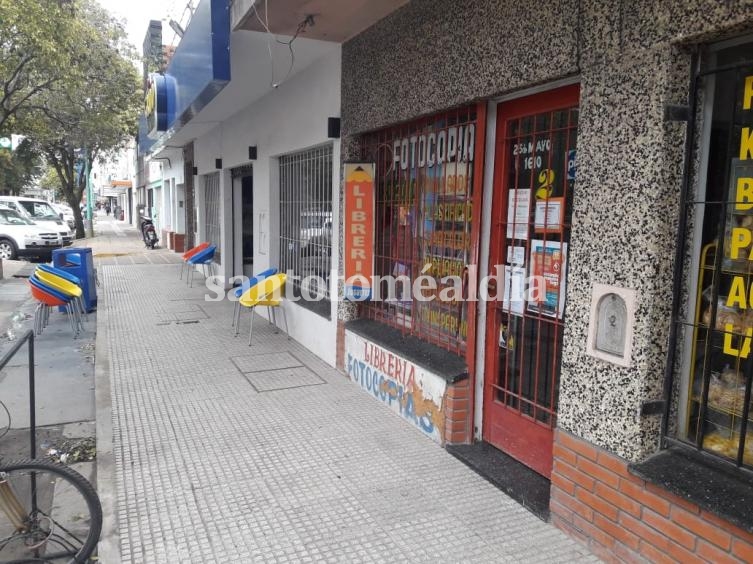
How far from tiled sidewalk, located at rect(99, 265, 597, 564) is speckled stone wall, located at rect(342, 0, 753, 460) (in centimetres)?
84

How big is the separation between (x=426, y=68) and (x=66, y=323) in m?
7.24

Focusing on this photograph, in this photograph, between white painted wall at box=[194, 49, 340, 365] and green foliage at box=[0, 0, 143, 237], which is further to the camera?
green foliage at box=[0, 0, 143, 237]

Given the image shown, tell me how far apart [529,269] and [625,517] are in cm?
156

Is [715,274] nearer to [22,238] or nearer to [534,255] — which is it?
[534,255]

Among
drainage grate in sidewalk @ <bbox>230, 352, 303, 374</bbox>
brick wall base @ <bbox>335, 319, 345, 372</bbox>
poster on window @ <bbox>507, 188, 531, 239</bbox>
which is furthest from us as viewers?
drainage grate in sidewalk @ <bbox>230, 352, 303, 374</bbox>

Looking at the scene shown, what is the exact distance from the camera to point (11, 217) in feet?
56.4

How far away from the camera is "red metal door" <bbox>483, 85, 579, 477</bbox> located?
3.50 meters

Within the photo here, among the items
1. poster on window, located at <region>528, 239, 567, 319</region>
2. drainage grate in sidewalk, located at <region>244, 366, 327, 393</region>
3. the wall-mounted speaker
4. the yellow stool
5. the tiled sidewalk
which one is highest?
the wall-mounted speaker

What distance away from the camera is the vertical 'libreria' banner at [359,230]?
17.6 feet

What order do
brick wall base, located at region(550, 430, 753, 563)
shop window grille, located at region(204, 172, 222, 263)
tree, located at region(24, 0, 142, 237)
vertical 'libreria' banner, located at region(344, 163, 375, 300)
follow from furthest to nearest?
tree, located at region(24, 0, 142, 237) < shop window grille, located at region(204, 172, 222, 263) < vertical 'libreria' banner, located at region(344, 163, 375, 300) < brick wall base, located at region(550, 430, 753, 563)

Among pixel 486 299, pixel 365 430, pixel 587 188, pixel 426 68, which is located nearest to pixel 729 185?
pixel 587 188

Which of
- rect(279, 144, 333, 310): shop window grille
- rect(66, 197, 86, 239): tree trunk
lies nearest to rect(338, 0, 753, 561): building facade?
rect(279, 144, 333, 310): shop window grille

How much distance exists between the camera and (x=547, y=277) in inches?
142

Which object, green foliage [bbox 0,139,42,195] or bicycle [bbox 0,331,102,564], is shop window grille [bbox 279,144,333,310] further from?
green foliage [bbox 0,139,42,195]
